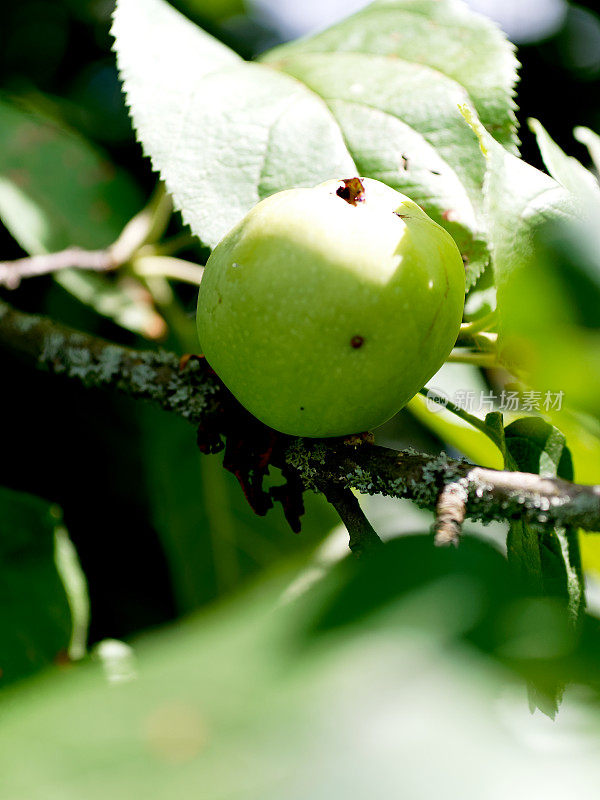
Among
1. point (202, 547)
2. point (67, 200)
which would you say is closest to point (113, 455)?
point (202, 547)

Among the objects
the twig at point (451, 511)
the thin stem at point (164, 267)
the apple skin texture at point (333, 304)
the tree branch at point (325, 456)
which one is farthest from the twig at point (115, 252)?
the twig at point (451, 511)

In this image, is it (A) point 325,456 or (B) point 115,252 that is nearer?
(A) point 325,456

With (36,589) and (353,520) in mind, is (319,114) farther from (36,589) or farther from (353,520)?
(36,589)

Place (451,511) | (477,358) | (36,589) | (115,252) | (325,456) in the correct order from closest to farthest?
(451,511) → (325,456) → (477,358) → (36,589) → (115,252)

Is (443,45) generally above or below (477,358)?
above

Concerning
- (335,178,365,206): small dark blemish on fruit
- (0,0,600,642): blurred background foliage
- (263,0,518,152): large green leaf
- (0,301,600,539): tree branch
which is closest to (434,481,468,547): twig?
(0,301,600,539): tree branch

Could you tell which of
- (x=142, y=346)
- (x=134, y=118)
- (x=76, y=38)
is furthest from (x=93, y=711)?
(x=76, y=38)

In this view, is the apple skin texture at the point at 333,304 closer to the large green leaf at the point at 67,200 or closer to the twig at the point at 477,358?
the twig at the point at 477,358

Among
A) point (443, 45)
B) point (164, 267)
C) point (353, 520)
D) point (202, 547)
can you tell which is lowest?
point (202, 547)

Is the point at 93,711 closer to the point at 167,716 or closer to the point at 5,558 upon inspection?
the point at 167,716
